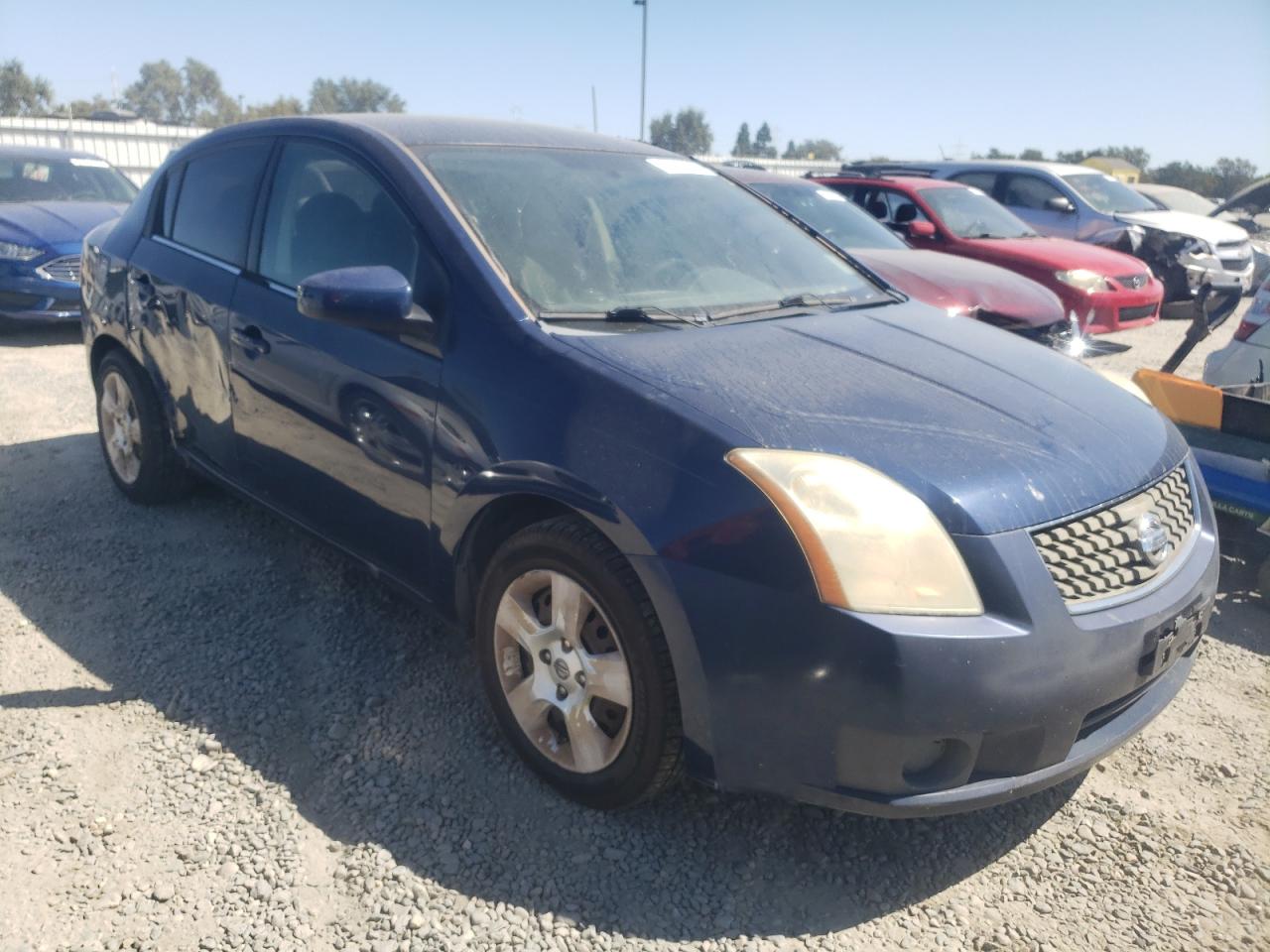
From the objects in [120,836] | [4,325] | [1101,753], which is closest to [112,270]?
[120,836]

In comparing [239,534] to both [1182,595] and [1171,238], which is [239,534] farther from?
[1171,238]

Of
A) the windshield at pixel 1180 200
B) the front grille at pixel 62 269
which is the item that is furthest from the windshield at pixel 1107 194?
the front grille at pixel 62 269

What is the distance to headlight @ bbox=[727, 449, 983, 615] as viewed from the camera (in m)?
1.96

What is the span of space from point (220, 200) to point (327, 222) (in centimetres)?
82

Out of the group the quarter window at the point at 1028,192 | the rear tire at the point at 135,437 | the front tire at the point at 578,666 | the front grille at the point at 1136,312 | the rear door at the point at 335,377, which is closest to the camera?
the front tire at the point at 578,666

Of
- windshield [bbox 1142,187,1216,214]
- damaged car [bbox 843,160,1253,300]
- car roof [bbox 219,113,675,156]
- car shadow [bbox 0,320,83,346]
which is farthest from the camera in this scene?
windshield [bbox 1142,187,1216,214]

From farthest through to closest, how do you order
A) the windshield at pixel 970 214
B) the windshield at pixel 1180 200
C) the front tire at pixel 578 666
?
1. the windshield at pixel 1180 200
2. the windshield at pixel 970 214
3. the front tire at pixel 578 666

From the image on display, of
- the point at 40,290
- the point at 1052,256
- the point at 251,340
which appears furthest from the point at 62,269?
the point at 1052,256

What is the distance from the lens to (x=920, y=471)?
209 cm

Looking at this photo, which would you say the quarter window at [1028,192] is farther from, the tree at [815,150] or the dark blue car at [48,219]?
the tree at [815,150]

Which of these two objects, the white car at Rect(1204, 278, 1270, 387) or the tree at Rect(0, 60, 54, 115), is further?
the tree at Rect(0, 60, 54, 115)

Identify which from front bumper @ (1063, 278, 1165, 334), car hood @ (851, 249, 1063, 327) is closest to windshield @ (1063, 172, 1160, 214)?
front bumper @ (1063, 278, 1165, 334)

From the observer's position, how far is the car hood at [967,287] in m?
6.31

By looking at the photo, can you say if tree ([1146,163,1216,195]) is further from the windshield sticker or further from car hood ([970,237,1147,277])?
the windshield sticker
